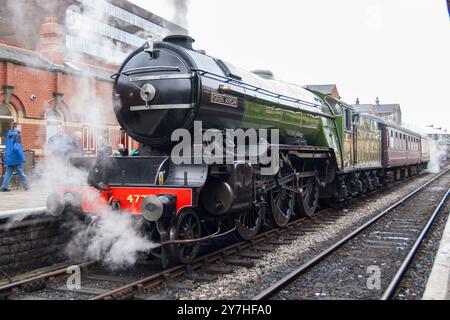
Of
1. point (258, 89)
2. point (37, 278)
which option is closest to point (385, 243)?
point (258, 89)

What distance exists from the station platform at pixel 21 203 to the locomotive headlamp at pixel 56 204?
1.50 feet

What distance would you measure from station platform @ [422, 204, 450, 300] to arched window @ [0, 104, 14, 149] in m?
11.6

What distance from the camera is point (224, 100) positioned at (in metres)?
6.58

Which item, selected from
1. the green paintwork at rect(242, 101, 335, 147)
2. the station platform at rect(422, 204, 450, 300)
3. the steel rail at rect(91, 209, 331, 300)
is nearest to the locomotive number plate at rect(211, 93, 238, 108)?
the green paintwork at rect(242, 101, 335, 147)

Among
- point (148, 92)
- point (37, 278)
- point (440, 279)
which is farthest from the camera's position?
point (148, 92)

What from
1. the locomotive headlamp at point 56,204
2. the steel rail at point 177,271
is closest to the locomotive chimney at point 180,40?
the locomotive headlamp at point 56,204

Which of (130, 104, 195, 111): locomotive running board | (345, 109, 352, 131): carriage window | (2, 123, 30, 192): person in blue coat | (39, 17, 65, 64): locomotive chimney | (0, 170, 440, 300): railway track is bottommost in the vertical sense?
(0, 170, 440, 300): railway track

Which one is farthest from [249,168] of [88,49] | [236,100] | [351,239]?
[88,49]

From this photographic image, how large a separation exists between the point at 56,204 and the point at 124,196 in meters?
0.95

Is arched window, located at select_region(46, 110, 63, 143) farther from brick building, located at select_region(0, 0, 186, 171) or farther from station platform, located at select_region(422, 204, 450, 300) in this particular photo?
station platform, located at select_region(422, 204, 450, 300)

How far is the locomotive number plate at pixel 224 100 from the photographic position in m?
6.34

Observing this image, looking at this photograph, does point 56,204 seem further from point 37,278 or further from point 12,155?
point 12,155

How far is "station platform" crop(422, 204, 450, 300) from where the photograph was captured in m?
4.39
